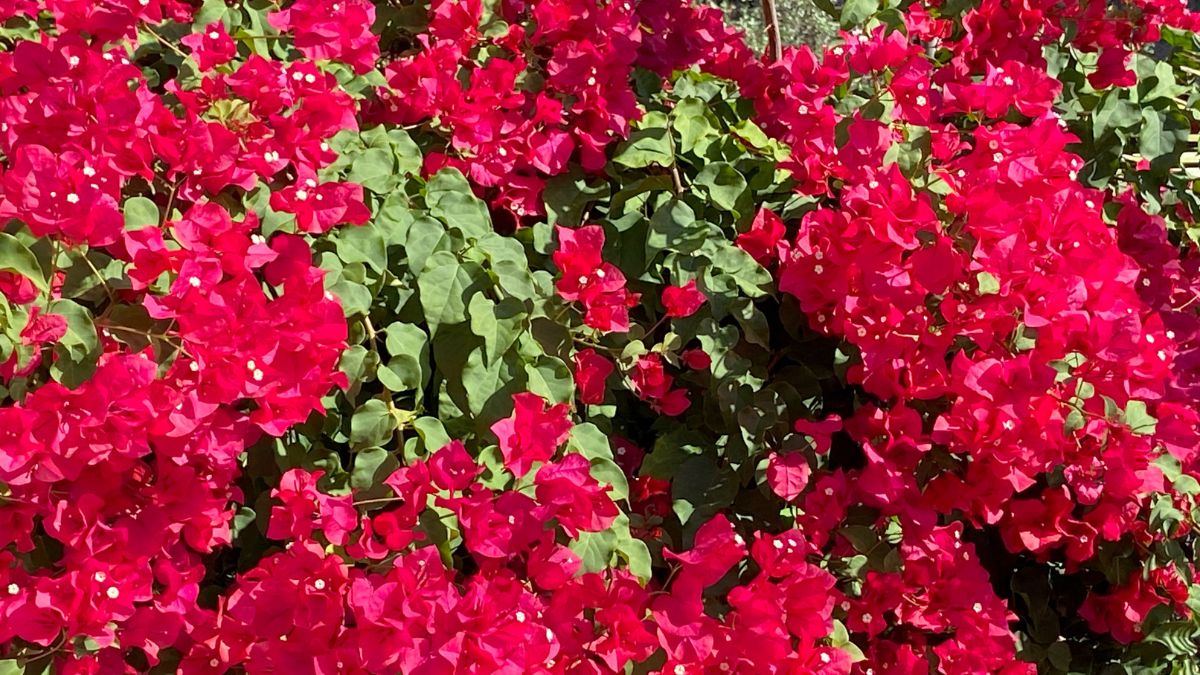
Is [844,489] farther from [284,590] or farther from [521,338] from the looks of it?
[284,590]

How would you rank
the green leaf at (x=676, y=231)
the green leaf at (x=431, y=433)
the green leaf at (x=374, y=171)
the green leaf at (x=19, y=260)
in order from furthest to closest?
the green leaf at (x=676, y=231)
the green leaf at (x=374, y=171)
the green leaf at (x=431, y=433)
the green leaf at (x=19, y=260)

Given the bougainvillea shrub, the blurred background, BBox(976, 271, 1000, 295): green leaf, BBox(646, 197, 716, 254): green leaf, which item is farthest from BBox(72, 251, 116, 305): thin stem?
the blurred background

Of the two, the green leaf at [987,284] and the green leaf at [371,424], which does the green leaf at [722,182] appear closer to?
the green leaf at [987,284]

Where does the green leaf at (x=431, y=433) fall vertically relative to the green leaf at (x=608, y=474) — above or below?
above

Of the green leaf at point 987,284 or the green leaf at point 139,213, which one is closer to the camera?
the green leaf at point 139,213

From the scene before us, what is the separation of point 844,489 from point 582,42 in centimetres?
71

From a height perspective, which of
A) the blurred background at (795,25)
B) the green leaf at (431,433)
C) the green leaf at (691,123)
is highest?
the green leaf at (691,123)

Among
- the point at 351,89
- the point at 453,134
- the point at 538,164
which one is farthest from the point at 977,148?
the point at 351,89

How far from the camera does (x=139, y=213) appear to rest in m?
1.34

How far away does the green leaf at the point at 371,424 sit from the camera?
140 cm

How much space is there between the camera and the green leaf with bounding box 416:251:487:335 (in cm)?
147

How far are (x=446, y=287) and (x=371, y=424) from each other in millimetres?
191

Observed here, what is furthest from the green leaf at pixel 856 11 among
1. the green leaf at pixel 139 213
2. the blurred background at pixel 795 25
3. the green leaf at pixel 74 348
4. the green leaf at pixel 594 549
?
the blurred background at pixel 795 25

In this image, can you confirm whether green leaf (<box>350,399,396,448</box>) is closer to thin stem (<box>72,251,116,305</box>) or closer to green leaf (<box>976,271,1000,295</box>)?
thin stem (<box>72,251,116,305</box>)
